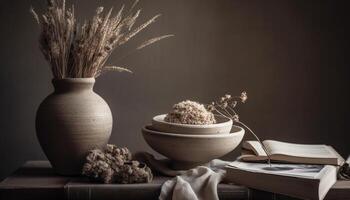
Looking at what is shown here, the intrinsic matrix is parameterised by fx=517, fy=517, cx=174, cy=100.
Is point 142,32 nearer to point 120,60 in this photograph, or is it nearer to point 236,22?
point 120,60

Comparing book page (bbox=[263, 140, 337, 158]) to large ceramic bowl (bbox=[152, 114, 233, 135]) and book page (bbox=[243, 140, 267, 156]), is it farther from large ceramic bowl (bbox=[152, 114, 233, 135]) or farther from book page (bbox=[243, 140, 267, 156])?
large ceramic bowl (bbox=[152, 114, 233, 135])

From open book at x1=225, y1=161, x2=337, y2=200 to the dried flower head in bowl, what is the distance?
0.13 metres

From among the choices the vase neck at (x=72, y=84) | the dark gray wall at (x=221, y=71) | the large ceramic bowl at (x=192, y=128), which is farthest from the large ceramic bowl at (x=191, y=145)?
the dark gray wall at (x=221, y=71)

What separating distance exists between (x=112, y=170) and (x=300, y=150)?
63 cm

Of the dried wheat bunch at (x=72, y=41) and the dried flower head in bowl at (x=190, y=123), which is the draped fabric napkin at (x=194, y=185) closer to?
the dried flower head in bowl at (x=190, y=123)

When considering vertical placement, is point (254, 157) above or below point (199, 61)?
below

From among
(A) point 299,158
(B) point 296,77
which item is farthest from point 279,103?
(A) point 299,158

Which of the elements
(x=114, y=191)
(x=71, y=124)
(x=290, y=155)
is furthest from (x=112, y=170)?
(x=290, y=155)

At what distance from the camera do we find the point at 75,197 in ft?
4.96

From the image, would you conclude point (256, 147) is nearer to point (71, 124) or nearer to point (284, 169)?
point (284, 169)

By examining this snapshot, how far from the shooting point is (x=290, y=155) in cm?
163

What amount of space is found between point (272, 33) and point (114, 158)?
93 centimetres

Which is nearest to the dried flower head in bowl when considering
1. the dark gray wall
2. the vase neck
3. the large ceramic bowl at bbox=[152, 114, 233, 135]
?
the large ceramic bowl at bbox=[152, 114, 233, 135]

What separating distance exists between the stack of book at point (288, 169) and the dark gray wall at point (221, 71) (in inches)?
16.3
